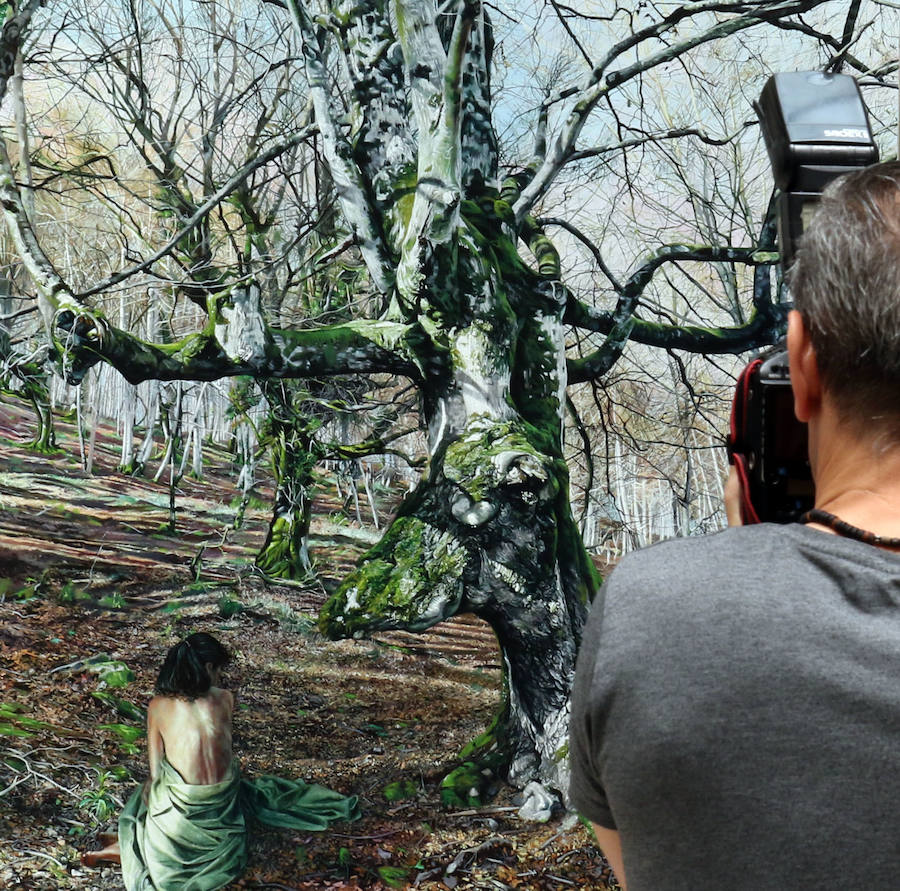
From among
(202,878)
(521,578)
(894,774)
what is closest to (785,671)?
(894,774)

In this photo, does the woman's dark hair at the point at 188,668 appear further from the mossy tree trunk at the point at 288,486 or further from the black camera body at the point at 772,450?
the black camera body at the point at 772,450

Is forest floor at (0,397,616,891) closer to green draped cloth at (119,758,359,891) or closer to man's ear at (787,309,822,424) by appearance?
green draped cloth at (119,758,359,891)

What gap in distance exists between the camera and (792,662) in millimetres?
566

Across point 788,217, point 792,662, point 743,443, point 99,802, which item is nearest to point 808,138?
point 788,217

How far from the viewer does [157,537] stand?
7.72 ft

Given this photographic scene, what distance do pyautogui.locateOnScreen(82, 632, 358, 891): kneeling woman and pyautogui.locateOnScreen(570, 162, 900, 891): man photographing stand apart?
6.10 feet

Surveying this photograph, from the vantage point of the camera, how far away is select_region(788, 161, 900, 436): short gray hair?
1.96 ft

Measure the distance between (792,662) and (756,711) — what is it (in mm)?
40

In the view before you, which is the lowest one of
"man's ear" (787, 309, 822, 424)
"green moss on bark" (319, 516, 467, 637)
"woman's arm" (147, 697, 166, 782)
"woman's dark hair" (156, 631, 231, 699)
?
"woman's arm" (147, 697, 166, 782)

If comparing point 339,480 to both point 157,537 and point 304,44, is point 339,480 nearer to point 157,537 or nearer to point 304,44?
point 157,537

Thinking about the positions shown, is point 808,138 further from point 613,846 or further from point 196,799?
point 196,799

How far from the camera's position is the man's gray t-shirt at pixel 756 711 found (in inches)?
21.9

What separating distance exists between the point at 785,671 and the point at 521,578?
6.32ft

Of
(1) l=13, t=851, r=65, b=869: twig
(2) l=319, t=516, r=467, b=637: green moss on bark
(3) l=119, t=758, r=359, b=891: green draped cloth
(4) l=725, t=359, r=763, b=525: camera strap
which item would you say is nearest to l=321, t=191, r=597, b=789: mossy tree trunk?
(2) l=319, t=516, r=467, b=637: green moss on bark
